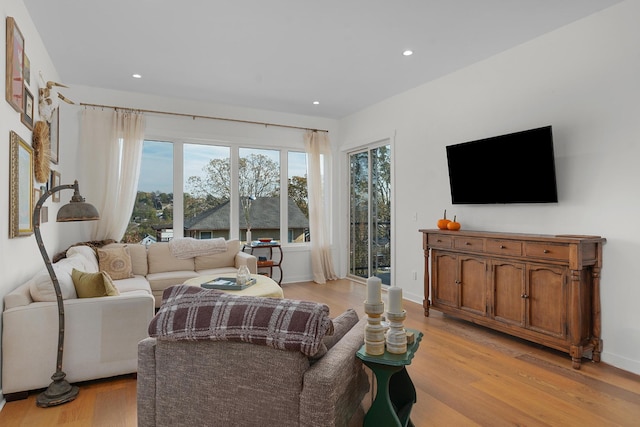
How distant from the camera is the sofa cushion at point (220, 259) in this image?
4.96 metres

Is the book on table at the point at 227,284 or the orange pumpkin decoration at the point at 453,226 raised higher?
the orange pumpkin decoration at the point at 453,226

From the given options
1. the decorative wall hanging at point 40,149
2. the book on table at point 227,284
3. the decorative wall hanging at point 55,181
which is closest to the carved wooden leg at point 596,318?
the book on table at point 227,284

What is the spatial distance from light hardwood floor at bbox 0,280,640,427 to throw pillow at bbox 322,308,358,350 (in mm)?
360

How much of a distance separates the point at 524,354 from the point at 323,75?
3.55m

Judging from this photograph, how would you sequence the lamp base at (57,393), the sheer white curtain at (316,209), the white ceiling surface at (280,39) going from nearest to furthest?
the lamp base at (57,393) → the white ceiling surface at (280,39) → the sheer white curtain at (316,209)

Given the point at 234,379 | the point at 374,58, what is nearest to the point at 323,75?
the point at 374,58

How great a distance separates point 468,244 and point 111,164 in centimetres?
450

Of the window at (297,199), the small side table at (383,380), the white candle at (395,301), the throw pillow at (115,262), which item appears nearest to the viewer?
the small side table at (383,380)

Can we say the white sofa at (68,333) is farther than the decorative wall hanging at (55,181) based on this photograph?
No

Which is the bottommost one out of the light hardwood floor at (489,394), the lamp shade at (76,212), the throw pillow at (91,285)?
the light hardwood floor at (489,394)

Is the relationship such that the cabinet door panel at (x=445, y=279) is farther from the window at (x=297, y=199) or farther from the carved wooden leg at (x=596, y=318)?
the window at (x=297, y=199)

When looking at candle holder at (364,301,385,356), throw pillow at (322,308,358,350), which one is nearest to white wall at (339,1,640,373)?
throw pillow at (322,308,358,350)

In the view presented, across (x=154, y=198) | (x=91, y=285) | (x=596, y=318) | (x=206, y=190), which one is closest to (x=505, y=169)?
(x=596, y=318)

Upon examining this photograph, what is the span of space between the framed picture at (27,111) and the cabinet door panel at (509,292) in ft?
13.8
